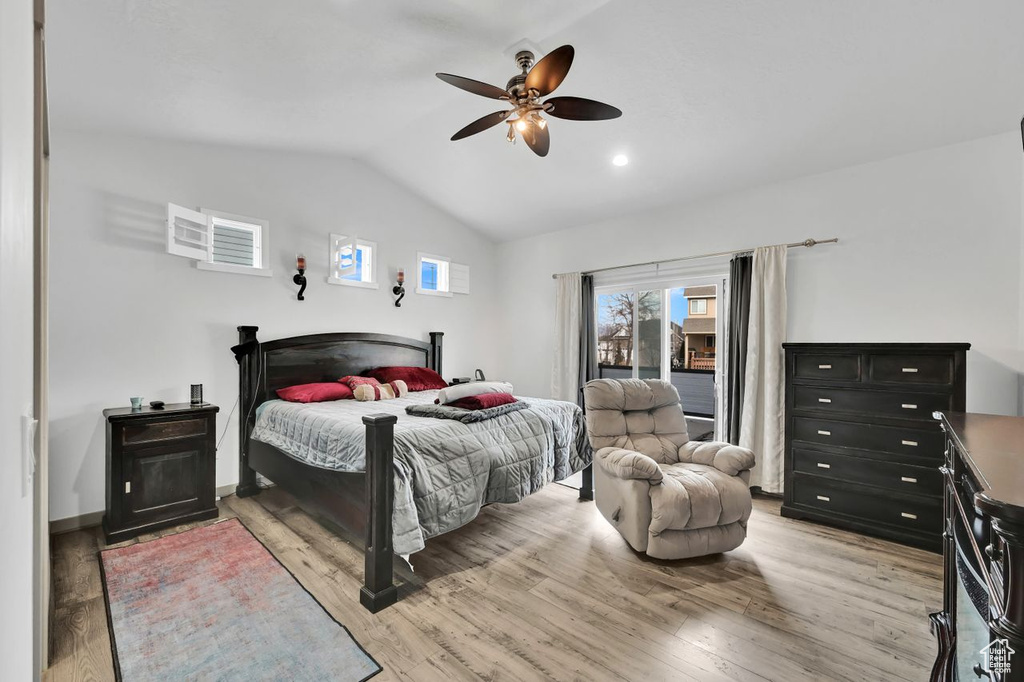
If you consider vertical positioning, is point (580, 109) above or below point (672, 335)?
above

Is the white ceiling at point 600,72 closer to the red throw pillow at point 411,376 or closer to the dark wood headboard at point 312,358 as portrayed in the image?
the dark wood headboard at point 312,358

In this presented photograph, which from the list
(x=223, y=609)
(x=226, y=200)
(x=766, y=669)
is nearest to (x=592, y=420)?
(x=766, y=669)

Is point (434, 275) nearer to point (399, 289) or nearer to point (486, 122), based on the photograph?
point (399, 289)

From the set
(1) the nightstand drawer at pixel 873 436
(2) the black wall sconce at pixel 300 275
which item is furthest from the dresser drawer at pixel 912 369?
(2) the black wall sconce at pixel 300 275

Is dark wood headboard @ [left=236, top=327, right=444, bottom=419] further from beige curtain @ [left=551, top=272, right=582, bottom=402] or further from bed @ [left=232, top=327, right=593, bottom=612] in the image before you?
beige curtain @ [left=551, top=272, right=582, bottom=402]

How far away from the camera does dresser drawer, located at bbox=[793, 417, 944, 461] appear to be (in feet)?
9.31

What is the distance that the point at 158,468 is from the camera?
303cm

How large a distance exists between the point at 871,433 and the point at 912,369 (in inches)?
19.7

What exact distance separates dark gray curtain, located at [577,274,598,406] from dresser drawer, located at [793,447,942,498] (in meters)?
2.15

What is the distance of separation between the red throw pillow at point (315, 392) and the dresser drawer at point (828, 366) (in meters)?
3.74

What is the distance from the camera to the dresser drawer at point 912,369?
9.16ft

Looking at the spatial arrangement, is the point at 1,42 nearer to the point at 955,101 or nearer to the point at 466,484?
the point at 466,484

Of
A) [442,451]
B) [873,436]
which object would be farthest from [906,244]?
[442,451]

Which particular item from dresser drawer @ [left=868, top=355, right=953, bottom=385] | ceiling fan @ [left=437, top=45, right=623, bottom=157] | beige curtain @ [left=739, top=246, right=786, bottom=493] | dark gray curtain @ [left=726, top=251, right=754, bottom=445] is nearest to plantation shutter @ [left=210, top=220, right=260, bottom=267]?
ceiling fan @ [left=437, top=45, right=623, bottom=157]
